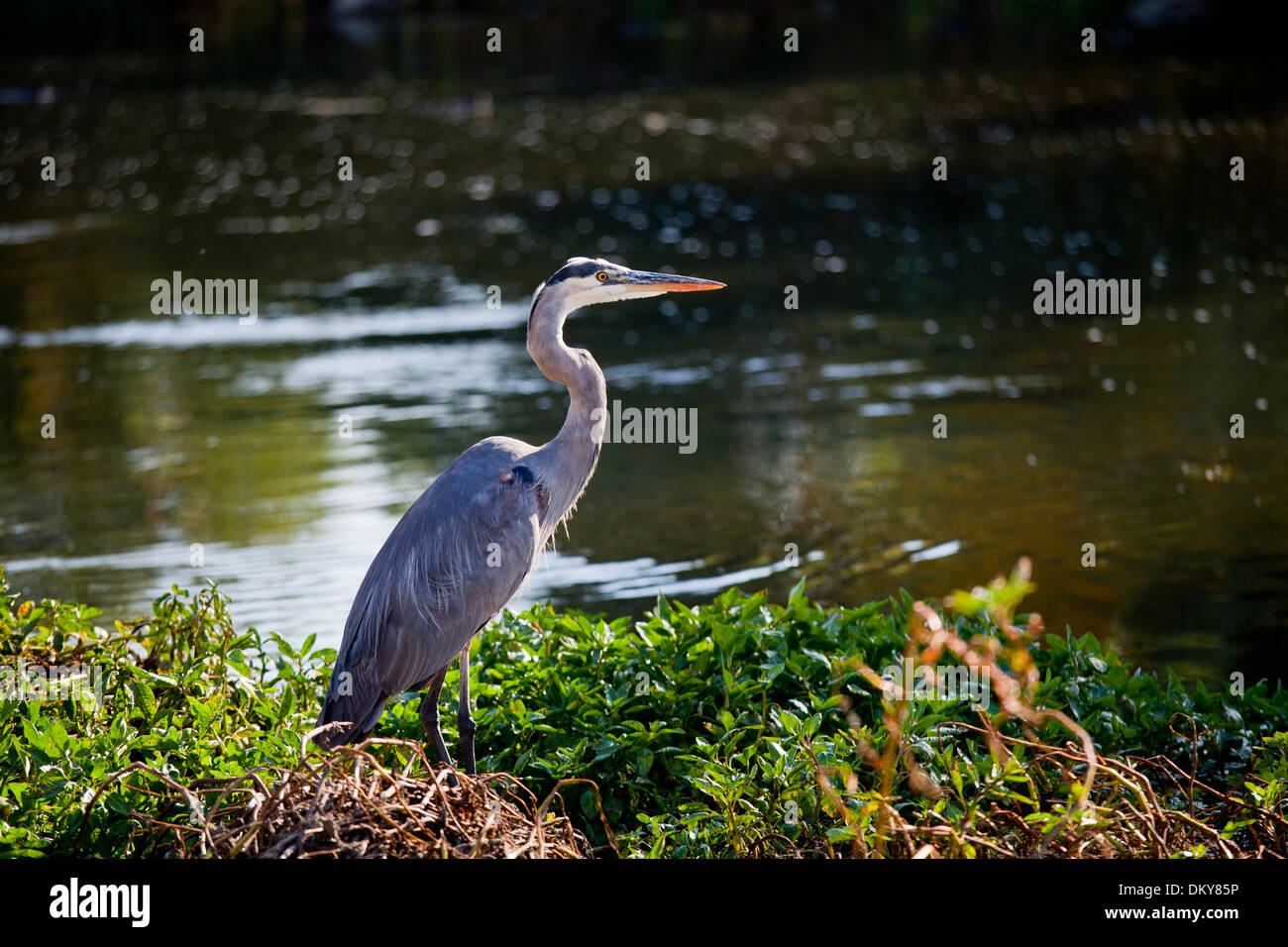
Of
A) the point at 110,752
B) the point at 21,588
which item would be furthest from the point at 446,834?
the point at 21,588

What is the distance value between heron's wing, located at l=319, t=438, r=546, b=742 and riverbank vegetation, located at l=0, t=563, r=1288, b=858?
25 cm

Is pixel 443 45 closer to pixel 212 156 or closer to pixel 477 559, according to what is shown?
pixel 212 156

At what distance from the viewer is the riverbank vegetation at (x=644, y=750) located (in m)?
3.74

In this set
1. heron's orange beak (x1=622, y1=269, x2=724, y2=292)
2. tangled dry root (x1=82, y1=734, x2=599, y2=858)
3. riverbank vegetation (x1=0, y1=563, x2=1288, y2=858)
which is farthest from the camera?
heron's orange beak (x1=622, y1=269, x2=724, y2=292)

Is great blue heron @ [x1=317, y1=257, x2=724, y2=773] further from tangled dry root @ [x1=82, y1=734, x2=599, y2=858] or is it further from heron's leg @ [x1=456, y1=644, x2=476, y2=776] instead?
tangled dry root @ [x1=82, y1=734, x2=599, y2=858]

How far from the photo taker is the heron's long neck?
521 centimetres

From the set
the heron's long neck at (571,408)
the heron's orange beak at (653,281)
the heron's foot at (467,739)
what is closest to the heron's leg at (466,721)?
the heron's foot at (467,739)

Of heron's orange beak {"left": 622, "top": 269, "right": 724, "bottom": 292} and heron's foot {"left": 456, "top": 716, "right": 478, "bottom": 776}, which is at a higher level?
heron's orange beak {"left": 622, "top": 269, "right": 724, "bottom": 292}

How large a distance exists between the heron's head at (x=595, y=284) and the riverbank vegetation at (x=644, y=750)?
1540 mm

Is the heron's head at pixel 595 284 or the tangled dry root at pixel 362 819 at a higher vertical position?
the heron's head at pixel 595 284

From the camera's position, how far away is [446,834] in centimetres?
379

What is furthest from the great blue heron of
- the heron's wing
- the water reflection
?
the water reflection

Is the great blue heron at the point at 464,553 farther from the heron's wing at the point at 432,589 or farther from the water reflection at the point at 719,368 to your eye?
the water reflection at the point at 719,368
